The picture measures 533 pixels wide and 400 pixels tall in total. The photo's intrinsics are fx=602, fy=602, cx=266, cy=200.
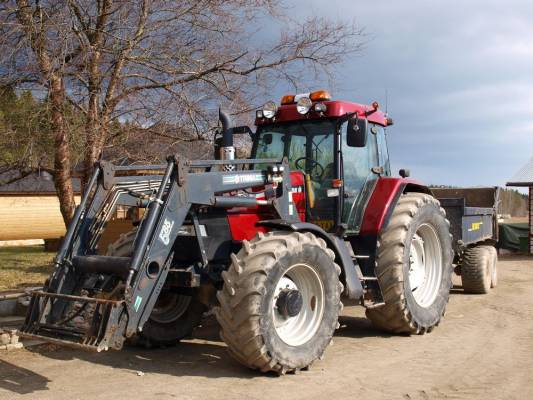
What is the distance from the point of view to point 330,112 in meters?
6.99

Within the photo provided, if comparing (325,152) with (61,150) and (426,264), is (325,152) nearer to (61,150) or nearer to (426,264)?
(426,264)

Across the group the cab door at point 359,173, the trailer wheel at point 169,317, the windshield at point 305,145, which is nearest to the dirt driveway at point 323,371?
the trailer wheel at point 169,317

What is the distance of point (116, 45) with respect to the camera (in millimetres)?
9906

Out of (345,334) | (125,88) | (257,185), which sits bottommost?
(345,334)

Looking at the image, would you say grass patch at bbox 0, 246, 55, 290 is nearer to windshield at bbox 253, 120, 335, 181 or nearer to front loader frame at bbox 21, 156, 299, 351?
front loader frame at bbox 21, 156, 299, 351

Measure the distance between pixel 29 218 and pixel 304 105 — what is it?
21.9 metres

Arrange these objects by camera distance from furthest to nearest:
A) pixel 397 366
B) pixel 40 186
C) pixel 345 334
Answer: pixel 40 186, pixel 345 334, pixel 397 366

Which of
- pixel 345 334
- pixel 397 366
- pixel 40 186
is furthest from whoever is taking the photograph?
pixel 40 186

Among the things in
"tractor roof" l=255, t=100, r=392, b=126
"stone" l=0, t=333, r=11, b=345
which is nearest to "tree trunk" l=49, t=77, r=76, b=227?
"tractor roof" l=255, t=100, r=392, b=126

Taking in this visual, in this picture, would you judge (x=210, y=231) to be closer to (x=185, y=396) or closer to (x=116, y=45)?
(x=185, y=396)

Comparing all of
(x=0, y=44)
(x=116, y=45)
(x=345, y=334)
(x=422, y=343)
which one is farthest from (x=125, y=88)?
(x=422, y=343)

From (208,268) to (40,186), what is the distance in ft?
74.1

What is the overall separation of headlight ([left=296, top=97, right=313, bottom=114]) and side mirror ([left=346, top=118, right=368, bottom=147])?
0.52 m

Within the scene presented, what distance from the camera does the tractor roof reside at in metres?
7.00
